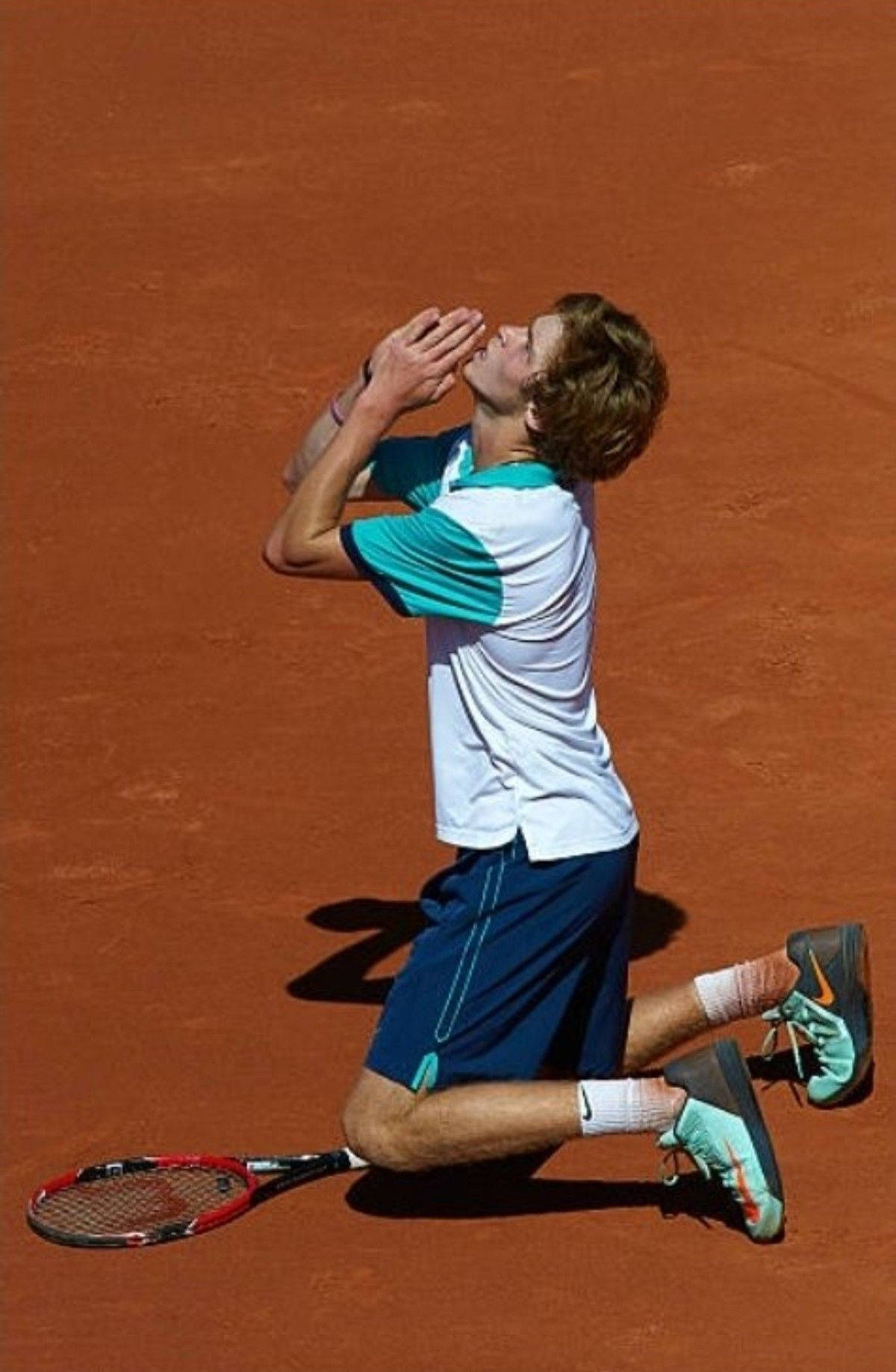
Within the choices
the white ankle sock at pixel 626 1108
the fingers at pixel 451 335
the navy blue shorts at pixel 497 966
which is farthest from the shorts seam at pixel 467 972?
the fingers at pixel 451 335

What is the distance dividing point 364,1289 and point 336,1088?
89 centimetres

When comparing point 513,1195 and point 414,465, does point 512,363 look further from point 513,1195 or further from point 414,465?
point 513,1195

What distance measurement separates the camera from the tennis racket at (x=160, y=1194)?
7875 millimetres

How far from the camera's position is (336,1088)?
8.49m

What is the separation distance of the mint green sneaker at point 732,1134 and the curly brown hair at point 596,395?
4.30ft

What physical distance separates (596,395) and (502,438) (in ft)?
0.80

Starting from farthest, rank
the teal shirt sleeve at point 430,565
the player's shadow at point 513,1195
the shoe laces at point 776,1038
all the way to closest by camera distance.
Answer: the shoe laces at point 776,1038 → the player's shadow at point 513,1195 → the teal shirt sleeve at point 430,565

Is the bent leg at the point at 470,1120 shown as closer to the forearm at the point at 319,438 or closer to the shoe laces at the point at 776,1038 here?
the shoe laces at the point at 776,1038

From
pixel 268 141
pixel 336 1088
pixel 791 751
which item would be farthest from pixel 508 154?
pixel 336 1088

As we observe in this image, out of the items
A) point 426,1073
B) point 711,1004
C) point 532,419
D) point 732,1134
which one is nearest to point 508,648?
point 532,419

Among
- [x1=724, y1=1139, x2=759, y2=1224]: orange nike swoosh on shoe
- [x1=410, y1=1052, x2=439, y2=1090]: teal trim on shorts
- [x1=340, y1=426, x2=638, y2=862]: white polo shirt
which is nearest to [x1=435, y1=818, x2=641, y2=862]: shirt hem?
[x1=340, y1=426, x2=638, y2=862]: white polo shirt

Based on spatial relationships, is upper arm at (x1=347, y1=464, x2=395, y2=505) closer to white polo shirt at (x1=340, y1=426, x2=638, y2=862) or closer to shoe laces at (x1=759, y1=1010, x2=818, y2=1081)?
white polo shirt at (x1=340, y1=426, x2=638, y2=862)

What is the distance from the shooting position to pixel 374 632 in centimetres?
1101

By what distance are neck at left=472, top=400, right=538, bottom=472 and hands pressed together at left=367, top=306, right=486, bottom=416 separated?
0.42ft
